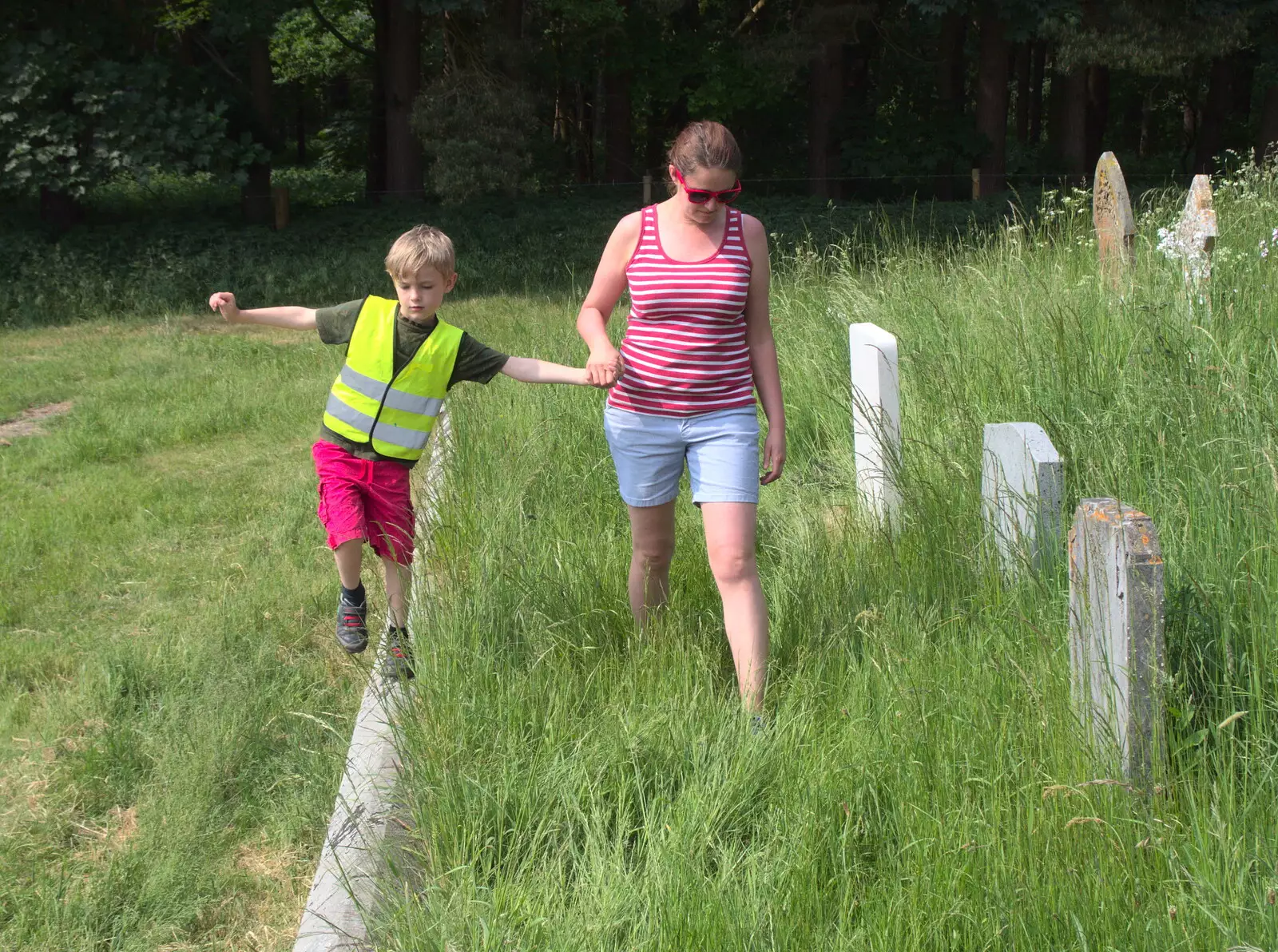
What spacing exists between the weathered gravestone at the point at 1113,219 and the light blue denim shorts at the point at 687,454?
430 centimetres

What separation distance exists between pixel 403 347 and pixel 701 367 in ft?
3.95

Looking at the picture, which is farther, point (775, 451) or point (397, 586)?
point (397, 586)

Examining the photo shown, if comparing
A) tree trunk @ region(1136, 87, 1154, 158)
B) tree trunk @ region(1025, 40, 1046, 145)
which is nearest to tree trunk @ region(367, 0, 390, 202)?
tree trunk @ region(1025, 40, 1046, 145)

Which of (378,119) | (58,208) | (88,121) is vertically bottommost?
(58,208)

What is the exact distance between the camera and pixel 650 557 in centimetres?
407

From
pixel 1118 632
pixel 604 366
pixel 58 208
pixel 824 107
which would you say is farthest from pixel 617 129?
pixel 1118 632

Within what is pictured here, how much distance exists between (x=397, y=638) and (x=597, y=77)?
27.8 metres

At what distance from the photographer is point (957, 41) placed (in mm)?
28797

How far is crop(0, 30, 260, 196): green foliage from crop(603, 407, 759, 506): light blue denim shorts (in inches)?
613

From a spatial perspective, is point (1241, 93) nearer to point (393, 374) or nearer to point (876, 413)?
point (876, 413)

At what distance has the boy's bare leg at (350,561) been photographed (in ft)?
15.0

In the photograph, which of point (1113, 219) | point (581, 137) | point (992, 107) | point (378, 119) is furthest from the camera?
point (581, 137)

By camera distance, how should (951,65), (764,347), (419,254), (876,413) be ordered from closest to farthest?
1. (764,347)
2. (419,254)
3. (876,413)
4. (951,65)

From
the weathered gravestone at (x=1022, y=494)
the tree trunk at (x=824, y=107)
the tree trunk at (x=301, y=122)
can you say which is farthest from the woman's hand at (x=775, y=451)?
A: the tree trunk at (x=301, y=122)
